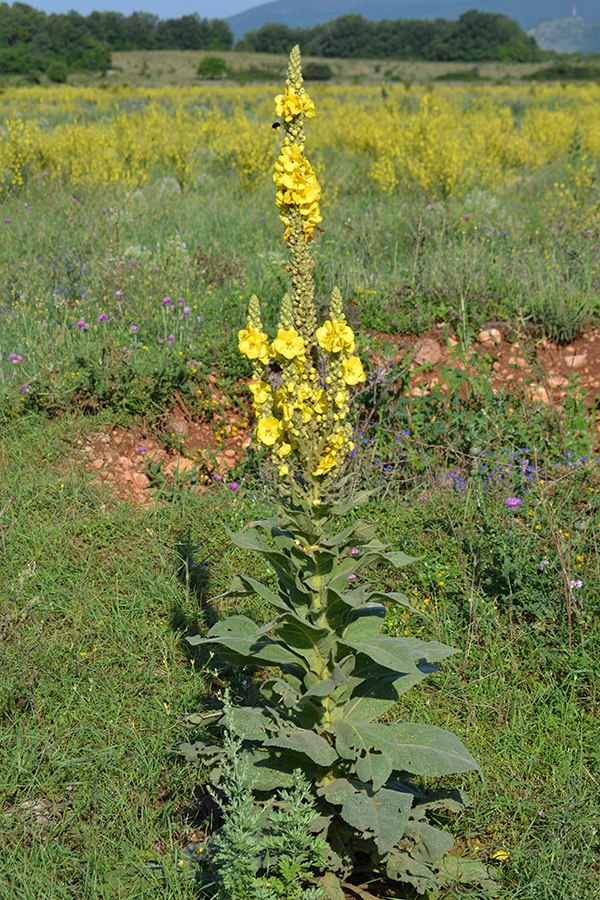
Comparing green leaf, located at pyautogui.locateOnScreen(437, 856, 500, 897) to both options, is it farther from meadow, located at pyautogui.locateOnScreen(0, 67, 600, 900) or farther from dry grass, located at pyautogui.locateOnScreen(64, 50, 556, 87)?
dry grass, located at pyautogui.locateOnScreen(64, 50, 556, 87)

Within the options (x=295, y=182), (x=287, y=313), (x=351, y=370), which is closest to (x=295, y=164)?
(x=295, y=182)

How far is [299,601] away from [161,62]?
5885 cm

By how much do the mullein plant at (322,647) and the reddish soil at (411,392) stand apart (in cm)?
215

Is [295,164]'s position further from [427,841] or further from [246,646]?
[427,841]

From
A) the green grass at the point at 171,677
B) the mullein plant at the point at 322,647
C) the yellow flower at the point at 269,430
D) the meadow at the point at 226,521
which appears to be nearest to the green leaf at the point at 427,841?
the mullein plant at the point at 322,647

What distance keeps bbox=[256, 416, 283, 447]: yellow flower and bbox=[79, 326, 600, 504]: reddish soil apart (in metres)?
2.26

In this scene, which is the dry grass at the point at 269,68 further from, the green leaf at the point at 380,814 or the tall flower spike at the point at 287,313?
the green leaf at the point at 380,814

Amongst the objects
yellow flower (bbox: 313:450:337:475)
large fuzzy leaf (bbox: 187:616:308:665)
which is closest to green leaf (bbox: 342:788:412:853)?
large fuzzy leaf (bbox: 187:616:308:665)

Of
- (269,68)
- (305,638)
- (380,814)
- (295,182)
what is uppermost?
(269,68)

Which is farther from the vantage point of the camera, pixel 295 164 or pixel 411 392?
pixel 411 392

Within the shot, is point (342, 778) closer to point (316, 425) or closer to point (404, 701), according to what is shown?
point (404, 701)

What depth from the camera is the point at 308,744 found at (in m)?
1.93

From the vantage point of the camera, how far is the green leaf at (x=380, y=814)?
5.94 feet

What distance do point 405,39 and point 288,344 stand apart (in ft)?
248
